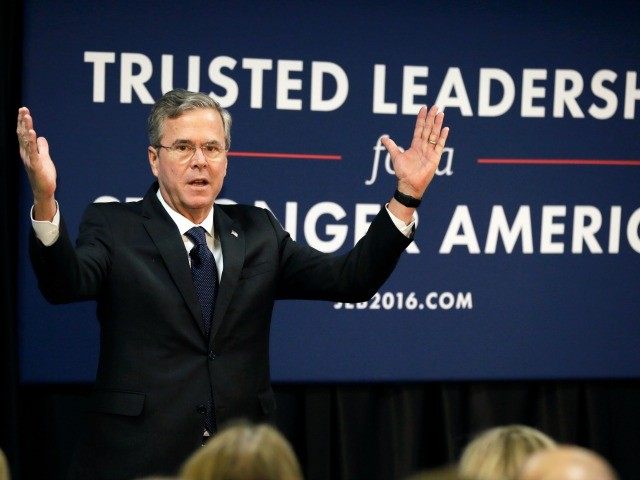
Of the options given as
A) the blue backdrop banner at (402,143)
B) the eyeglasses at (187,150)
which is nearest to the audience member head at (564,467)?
the eyeglasses at (187,150)

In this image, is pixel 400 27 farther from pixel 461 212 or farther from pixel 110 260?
pixel 110 260

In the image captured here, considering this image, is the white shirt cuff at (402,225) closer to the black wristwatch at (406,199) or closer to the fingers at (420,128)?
the black wristwatch at (406,199)

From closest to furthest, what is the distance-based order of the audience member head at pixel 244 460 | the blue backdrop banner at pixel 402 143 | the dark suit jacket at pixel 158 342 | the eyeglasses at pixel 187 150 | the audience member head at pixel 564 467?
1. the audience member head at pixel 564 467
2. the audience member head at pixel 244 460
3. the dark suit jacket at pixel 158 342
4. the eyeglasses at pixel 187 150
5. the blue backdrop banner at pixel 402 143

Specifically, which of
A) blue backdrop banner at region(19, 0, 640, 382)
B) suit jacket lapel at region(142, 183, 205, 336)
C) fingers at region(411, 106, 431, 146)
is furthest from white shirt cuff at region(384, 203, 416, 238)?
blue backdrop banner at region(19, 0, 640, 382)

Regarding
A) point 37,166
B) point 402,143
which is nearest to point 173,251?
point 37,166

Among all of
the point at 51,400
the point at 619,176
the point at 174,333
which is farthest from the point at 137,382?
the point at 619,176

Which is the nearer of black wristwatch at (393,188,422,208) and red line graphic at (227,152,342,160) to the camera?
black wristwatch at (393,188,422,208)

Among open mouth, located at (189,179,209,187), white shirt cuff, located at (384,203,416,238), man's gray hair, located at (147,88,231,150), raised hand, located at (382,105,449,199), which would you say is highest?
man's gray hair, located at (147,88,231,150)

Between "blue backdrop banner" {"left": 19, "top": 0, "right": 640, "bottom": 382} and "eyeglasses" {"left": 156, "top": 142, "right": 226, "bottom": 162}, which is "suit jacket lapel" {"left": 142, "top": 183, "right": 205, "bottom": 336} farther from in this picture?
"blue backdrop banner" {"left": 19, "top": 0, "right": 640, "bottom": 382}

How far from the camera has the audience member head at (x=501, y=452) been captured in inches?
76.4

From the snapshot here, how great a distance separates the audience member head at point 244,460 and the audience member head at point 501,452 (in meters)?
0.31

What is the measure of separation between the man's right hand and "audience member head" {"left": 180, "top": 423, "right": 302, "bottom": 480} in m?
1.09

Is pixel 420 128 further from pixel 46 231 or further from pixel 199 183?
pixel 46 231

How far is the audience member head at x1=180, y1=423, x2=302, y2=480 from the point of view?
1718mm
